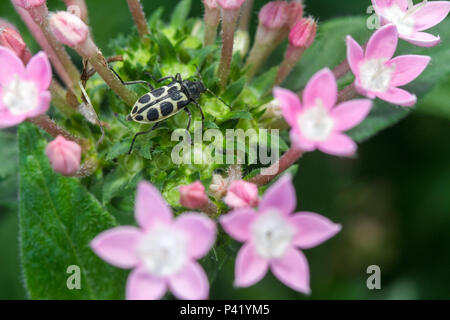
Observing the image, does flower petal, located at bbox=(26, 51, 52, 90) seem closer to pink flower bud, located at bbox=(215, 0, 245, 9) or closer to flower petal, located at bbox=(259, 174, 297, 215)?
pink flower bud, located at bbox=(215, 0, 245, 9)

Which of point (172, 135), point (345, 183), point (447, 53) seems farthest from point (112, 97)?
point (345, 183)

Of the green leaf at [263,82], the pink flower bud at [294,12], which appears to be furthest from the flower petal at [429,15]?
the green leaf at [263,82]

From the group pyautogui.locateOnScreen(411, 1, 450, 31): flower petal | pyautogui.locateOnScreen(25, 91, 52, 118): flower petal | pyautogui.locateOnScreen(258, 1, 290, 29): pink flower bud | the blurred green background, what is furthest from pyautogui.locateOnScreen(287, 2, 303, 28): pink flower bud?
pyautogui.locateOnScreen(25, 91, 52, 118): flower petal

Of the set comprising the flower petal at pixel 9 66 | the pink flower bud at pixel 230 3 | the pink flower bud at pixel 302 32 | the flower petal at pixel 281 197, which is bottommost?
the flower petal at pixel 281 197

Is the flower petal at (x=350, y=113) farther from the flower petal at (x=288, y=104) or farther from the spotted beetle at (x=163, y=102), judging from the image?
the spotted beetle at (x=163, y=102)

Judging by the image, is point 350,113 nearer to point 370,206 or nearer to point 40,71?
point 40,71

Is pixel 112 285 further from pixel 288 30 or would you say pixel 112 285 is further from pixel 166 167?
pixel 288 30
